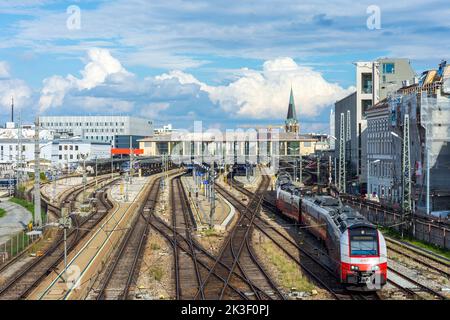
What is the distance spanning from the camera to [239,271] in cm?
2623

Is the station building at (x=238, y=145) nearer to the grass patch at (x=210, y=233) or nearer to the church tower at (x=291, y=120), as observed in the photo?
the church tower at (x=291, y=120)

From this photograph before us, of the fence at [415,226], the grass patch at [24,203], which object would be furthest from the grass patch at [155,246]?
the grass patch at [24,203]

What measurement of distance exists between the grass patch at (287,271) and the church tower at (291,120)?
14238cm

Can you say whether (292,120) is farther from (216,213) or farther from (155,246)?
(155,246)

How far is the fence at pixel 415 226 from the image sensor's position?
31.7 meters

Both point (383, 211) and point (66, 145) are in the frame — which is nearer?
point (383, 211)

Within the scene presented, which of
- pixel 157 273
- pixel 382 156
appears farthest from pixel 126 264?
pixel 382 156

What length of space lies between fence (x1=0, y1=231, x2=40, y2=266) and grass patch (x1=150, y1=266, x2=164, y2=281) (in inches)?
311

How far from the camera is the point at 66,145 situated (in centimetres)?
12700

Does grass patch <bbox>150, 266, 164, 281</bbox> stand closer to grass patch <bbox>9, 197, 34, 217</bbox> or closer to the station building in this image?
grass patch <bbox>9, 197, 34, 217</bbox>

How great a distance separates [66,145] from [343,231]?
363ft

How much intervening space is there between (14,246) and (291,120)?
152 meters

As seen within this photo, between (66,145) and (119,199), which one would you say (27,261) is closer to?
(119,199)
